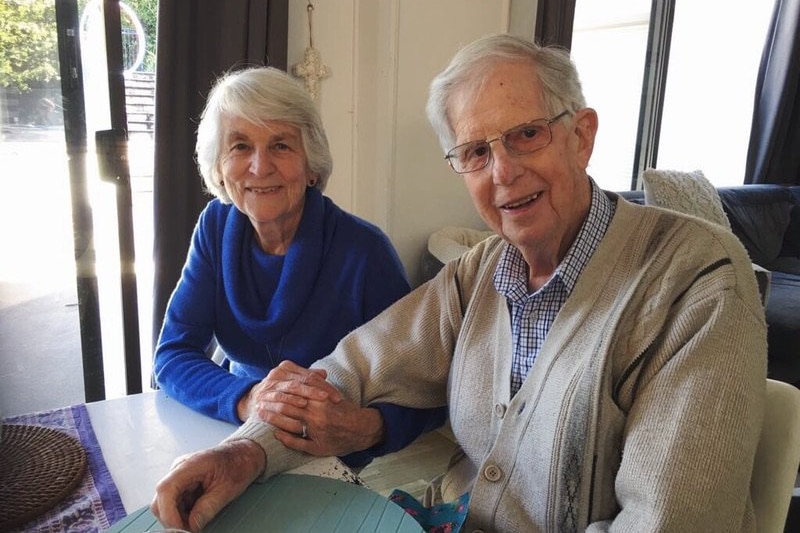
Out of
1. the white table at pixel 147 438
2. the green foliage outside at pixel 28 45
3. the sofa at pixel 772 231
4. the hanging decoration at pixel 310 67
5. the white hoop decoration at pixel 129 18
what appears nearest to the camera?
the white table at pixel 147 438

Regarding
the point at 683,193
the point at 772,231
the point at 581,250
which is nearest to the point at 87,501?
the point at 581,250

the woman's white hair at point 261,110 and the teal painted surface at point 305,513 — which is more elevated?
the woman's white hair at point 261,110

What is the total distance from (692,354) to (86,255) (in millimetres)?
2222

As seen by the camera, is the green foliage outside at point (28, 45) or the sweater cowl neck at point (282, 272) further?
the green foliage outside at point (28, 45)

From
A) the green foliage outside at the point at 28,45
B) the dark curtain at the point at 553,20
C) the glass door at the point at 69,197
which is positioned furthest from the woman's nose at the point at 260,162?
the dark curtain at the point at 553,20

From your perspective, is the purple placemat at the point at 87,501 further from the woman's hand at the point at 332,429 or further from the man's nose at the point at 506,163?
the man's nose at the point at 506,163

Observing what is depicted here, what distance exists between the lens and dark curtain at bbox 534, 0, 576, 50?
302 cm

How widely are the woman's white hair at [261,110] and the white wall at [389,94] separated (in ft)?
4.31

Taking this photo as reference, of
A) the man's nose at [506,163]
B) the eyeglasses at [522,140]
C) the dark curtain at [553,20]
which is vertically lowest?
the man's nose at [506,163]

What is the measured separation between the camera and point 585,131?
1.03m

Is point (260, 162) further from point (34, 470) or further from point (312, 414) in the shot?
point (34, 470)

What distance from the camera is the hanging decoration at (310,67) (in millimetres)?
2582

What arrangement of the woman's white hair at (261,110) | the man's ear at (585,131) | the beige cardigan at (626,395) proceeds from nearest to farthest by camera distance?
the beige cardigan at (626,395), the man's ear at (585,131), the woman's white hair at (261,110)

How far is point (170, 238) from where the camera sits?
231 centimetres
